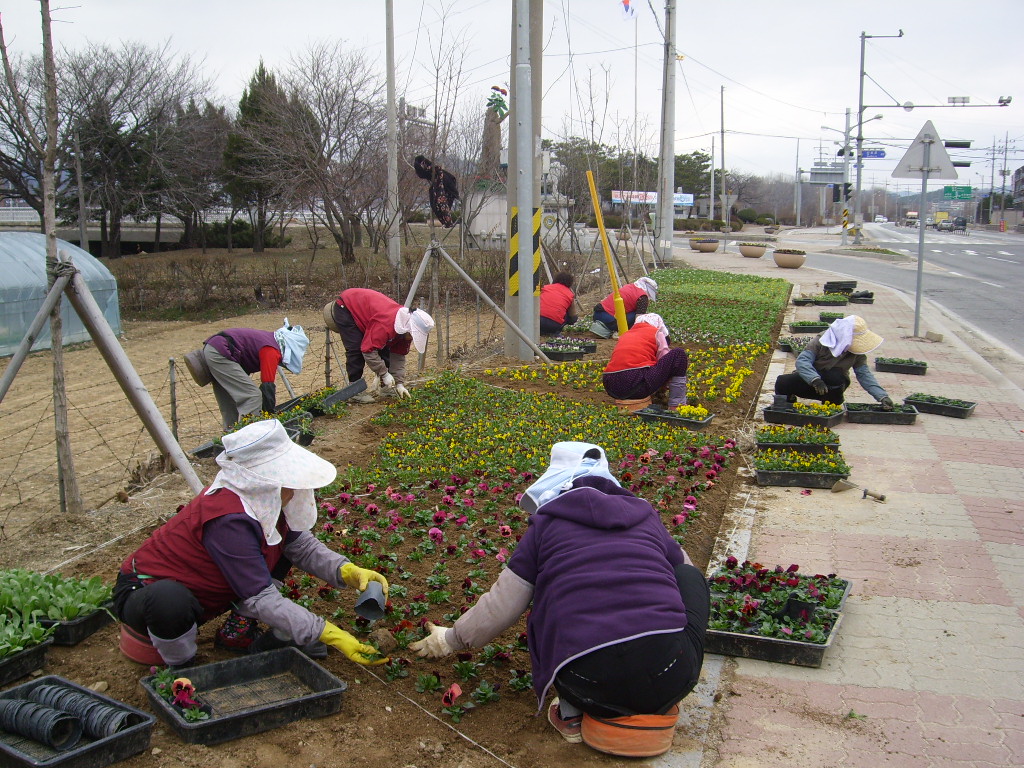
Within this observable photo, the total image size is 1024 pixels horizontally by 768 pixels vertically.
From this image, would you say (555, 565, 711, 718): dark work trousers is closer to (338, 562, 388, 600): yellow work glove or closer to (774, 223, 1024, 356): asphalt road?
(338, 562, 388, 600): yellow work glove

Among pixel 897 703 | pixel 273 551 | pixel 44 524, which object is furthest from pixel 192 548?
pixel 897 703

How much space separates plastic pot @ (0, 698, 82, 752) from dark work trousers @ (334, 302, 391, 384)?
628cm

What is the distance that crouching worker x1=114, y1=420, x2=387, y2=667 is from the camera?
3.58 meters

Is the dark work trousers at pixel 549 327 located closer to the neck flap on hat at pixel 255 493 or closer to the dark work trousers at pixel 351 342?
the dark work trousers at pixel 351 342

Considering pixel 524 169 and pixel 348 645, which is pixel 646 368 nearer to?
pixel 524 169

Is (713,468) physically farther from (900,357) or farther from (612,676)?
(900,357)

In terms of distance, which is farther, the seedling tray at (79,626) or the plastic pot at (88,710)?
the seedling tray at (79,626)

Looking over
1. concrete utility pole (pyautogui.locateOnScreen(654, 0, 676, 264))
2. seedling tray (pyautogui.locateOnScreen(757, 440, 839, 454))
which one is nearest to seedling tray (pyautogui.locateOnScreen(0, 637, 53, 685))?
seedling tray (pyautogui.locateOnScreen(757, 440, 839, 454))

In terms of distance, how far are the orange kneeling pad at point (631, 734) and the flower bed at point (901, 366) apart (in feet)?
30.5

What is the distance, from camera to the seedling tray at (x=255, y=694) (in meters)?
3.28

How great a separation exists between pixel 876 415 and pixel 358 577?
645 centimetres

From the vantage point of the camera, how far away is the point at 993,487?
22.8 feet

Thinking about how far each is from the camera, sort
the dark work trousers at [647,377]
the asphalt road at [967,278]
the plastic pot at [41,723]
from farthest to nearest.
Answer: the asphalt road at [967,278]
the dark work trousers at [647,377]
the plastic pot at [41,723]

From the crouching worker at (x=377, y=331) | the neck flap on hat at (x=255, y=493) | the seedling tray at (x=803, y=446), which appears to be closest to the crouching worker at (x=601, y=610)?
the neck flap on hat at (x=255, y=493)
